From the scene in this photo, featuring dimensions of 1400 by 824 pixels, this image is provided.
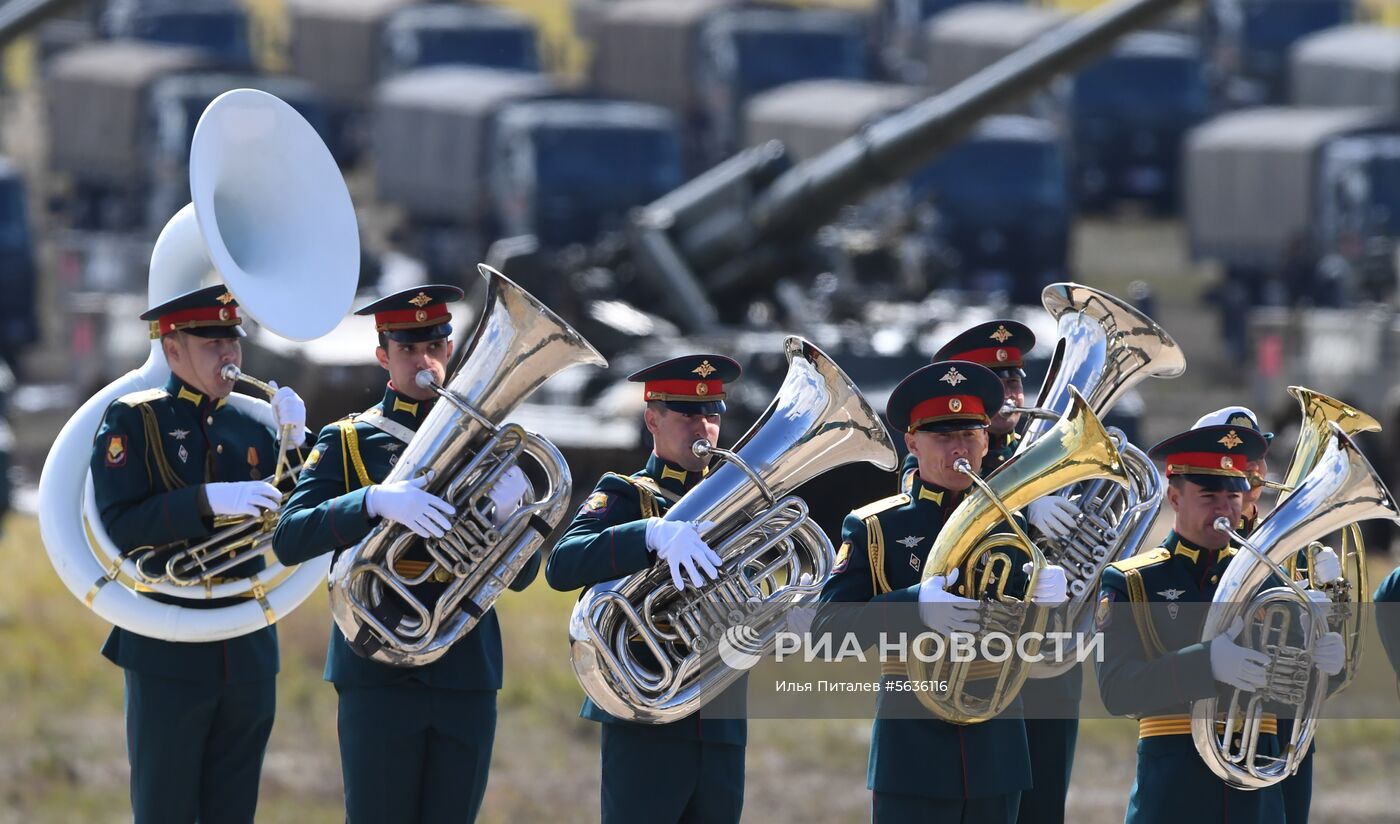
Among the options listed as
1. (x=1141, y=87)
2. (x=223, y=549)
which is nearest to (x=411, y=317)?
(x=223, y=549)

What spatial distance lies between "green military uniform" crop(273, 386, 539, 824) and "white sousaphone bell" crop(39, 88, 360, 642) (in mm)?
363

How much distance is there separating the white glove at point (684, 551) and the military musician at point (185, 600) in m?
1.32

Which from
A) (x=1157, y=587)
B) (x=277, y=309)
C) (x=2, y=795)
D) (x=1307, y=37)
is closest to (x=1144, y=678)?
(x=1157, y=587)

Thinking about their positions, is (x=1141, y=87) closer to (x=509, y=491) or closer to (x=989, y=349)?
(x=989, y=349)

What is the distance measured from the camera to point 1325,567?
6.59 meters

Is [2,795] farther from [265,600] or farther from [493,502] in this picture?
[493,502]

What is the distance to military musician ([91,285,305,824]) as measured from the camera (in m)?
7.44

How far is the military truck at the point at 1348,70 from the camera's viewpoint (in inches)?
1212

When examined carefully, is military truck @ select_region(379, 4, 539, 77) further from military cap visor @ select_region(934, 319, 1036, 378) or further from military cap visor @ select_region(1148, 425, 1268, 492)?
military cap visor @ select_region(1148, 425, 1268, 492)

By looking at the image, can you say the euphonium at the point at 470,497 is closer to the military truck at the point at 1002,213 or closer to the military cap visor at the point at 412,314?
the military cap visor at the point at 412,314

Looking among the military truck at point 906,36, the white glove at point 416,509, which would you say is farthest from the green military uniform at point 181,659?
the military truck at point 906,36

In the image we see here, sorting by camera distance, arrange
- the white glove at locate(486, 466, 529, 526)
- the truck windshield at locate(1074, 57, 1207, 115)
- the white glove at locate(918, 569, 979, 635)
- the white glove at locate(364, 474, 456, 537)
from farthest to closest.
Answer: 1. the truck windshield at locate(1074, 57, 1207, 115)
2. the white glove at locate(486, 466, 529, 526)
3. the white glove at locate(364, 474, 456, 537)
4. the white glove at locate(918, 569, 979, 635)

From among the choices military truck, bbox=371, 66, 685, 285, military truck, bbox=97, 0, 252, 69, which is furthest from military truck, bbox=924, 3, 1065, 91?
military truck, bbox=97, 0, 252, 69

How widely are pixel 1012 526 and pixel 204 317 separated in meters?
2.49
